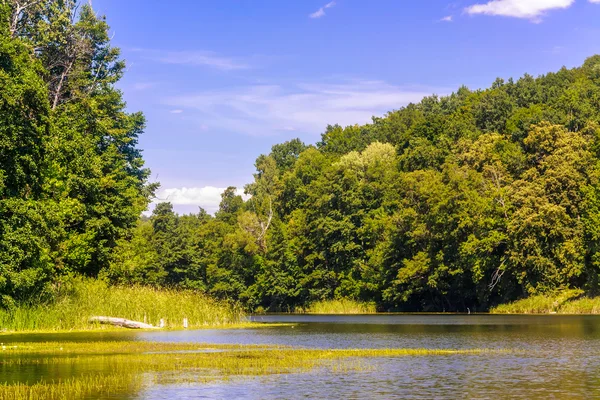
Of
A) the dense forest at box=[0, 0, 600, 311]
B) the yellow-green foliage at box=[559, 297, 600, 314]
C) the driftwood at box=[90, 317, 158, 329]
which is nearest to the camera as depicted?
the dense forest at box=[0, 0, 600, 311]

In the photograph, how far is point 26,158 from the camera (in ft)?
159

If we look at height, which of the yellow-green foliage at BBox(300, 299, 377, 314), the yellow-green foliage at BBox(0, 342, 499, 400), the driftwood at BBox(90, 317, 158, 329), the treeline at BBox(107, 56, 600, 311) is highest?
the treeline at BBox(107, 56, 600, 311)

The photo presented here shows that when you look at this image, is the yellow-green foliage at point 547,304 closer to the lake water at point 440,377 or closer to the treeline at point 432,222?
the treeline at point 432,222

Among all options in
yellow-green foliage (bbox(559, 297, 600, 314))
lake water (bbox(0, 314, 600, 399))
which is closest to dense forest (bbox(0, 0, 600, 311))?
yellow-green foliage (bbox(559, 297, 600, 314))

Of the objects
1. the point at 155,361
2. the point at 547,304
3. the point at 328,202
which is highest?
the point at 328,202

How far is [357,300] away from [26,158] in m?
89.9

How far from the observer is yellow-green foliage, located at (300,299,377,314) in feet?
420

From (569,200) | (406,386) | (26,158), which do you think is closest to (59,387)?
(406,386)

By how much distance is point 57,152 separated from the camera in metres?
56.3

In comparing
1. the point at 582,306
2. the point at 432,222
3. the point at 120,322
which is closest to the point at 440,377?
the point at 120,322

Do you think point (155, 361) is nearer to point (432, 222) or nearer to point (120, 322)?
point (120, 322)

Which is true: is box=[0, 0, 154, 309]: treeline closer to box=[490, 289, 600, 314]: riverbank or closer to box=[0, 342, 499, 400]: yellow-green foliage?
box=[0, 342, 499, 400]: yellow-green foliage

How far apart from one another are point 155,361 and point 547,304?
73571 mm

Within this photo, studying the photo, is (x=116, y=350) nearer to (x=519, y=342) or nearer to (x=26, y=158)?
(x=26, y=158)
